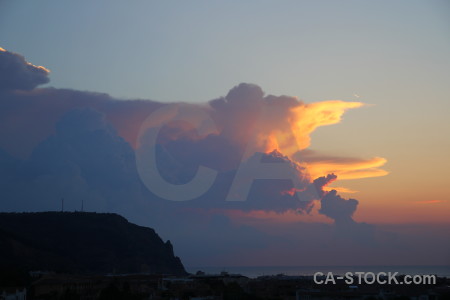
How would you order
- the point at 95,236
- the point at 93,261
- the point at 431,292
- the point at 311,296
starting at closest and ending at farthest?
the point at 431,292, the point at 311,296, the point at 93,261, the point at 95,236

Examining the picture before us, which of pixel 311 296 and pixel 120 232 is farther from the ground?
pixel 120 232

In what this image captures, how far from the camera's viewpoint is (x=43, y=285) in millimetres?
81938

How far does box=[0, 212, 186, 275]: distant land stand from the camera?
135000 millimetres

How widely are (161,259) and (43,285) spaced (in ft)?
298

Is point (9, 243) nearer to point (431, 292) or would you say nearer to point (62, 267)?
point (62, 267)

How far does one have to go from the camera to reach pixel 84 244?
16125 cm

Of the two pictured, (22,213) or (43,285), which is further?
(22,213)

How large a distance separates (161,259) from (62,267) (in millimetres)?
40121

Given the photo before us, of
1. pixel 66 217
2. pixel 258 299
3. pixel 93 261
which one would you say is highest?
pixel 66 217

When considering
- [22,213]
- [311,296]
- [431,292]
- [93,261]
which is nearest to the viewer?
[431,292]

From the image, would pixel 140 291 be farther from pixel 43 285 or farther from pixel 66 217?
pixel 66 217

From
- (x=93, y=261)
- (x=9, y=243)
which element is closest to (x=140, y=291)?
(x=9, y=243)

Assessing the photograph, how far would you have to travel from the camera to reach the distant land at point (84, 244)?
13500cm

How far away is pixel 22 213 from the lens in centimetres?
17850
